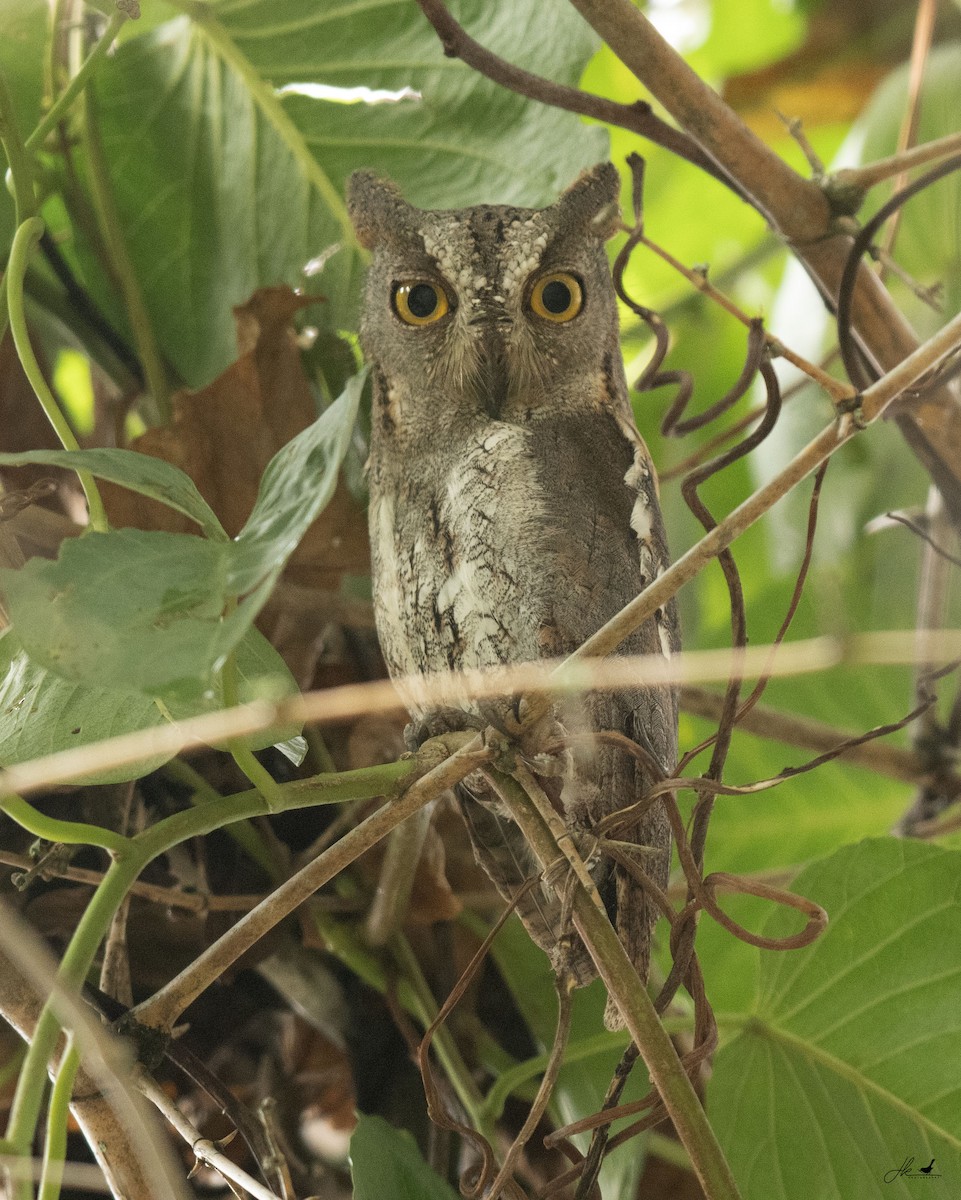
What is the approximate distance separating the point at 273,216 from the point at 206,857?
0.71 metres

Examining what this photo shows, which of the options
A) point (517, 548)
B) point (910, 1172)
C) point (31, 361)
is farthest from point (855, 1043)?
point (31, 361)

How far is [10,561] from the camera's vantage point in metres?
0.85

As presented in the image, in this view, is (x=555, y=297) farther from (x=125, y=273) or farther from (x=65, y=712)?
(x=65, y=712)

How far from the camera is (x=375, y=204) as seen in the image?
1.15 meters

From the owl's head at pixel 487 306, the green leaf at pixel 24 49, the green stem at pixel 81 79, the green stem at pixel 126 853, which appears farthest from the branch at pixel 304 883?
the green leaf at pixel 24 49

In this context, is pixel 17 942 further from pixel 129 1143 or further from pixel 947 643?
pixel 947 643

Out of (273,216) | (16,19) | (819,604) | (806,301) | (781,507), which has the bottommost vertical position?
(819,604)

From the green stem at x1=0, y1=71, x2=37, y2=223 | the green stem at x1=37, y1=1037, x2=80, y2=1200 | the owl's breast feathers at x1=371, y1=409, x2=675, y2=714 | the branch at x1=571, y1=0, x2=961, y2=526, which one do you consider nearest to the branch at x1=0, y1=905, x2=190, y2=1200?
the green stem at x1=37, y1=1037, x2=80, y2=1200

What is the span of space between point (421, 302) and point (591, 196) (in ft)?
0.65

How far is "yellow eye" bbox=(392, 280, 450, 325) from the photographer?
1161mm

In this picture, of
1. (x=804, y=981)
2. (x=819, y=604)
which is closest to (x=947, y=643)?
(x=804, y=981)

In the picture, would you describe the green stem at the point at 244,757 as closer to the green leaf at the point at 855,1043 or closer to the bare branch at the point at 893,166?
the green leaf at the point at 855,1043

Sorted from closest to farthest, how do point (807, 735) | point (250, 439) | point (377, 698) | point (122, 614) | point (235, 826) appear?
point (122, 614), point (377, 698), point (235, 826), point (250, 439), point (807, 735)

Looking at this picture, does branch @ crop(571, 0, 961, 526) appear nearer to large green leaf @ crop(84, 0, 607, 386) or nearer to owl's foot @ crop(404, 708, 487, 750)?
large green leaf @ crop(84, 0, 607, 386)
